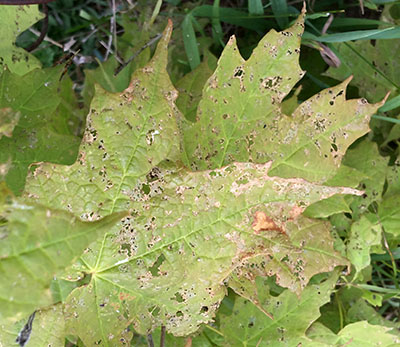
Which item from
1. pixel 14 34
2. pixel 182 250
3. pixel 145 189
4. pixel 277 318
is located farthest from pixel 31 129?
pixel 277 318

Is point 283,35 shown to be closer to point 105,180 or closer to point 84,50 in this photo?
point 105,180

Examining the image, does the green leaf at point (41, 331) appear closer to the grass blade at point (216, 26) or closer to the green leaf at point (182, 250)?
the green leaf at point (182, 250)

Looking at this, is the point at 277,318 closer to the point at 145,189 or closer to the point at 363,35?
the point at 145,189

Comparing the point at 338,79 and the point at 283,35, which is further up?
the point at 283,35

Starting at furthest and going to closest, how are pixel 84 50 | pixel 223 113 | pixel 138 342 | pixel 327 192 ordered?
1. pixel 84 50
2. pixel 138 342
3. pixel 223 113
4. pixel 327 192

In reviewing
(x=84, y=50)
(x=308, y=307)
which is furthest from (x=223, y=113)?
(x=84, y=50)
